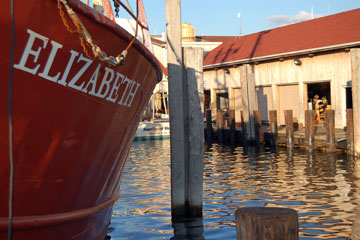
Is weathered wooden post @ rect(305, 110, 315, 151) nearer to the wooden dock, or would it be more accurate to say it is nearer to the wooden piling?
the wooden dock

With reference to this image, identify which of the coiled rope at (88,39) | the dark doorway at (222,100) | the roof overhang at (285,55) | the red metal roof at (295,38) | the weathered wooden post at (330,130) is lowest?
the weathered wooden post at (330,130)

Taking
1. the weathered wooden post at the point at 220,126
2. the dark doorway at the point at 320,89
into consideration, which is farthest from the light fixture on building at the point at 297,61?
the dark doorway at the point at 320,89

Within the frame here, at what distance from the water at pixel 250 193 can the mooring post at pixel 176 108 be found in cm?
50

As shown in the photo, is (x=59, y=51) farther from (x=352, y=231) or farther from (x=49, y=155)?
(x=352, y=231)

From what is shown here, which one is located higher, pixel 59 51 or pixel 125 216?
pixel 59 51

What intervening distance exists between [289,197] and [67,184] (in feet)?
19.3

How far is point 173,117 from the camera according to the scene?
24.2ft

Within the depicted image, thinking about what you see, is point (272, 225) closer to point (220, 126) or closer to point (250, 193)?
point (250, 193)

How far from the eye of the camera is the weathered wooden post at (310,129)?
56.4ft

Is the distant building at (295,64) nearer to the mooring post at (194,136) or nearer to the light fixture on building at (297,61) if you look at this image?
the light fixture on building at (297,61)

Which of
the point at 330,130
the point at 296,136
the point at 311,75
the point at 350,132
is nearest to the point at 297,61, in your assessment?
the point at 311,75

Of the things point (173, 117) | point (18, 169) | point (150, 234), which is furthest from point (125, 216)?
point (18, 169)

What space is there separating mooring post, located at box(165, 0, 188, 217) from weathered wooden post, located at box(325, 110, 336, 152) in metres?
9.54

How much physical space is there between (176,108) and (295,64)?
16.0m
